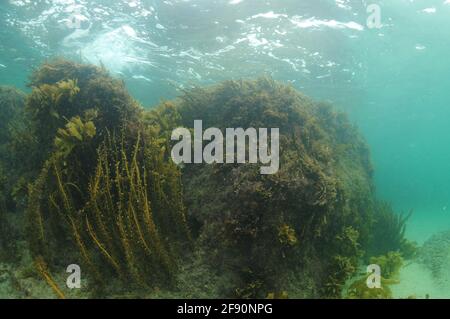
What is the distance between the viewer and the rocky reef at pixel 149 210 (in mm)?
4953

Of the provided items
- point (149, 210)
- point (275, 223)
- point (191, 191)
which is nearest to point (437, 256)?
point (275, 223)

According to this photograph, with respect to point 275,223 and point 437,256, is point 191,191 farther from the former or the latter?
point 437,256

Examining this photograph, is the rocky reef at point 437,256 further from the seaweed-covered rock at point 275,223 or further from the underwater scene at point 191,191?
the seaweed-covered rock at point 275,223

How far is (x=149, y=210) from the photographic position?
5.21 m

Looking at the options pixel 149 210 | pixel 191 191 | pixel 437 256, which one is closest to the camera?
pixel 149 210

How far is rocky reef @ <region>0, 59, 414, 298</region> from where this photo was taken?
16.3 ft

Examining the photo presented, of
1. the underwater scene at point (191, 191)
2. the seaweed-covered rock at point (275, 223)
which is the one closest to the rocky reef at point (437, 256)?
the underwater scene at point (191, 191)

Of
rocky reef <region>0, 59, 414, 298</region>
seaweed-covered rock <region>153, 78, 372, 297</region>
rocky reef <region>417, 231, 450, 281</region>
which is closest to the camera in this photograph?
rocky reef <region>0, 59, 414, 298</region>

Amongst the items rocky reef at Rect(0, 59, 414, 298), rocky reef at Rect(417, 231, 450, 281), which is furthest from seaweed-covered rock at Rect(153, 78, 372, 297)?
rocky reef at Rect(417, 231, 450, 281)

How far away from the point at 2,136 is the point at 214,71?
56.1ft

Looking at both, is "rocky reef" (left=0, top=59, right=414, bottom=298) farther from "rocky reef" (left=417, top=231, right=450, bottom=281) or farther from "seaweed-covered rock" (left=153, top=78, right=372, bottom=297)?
"rocky reef" (left=417, top=231, right=450, bottom=281)

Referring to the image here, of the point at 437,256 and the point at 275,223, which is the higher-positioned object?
the point at 275,223
